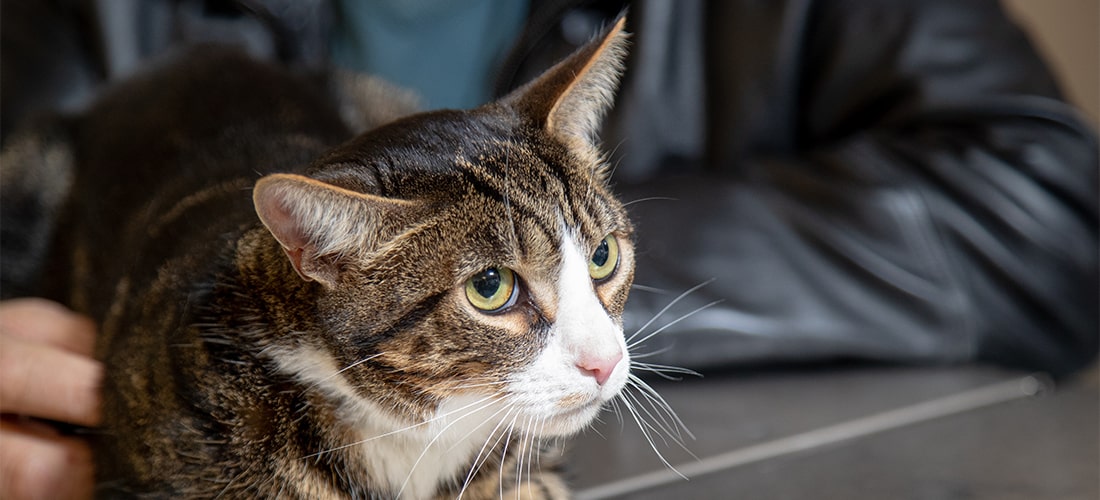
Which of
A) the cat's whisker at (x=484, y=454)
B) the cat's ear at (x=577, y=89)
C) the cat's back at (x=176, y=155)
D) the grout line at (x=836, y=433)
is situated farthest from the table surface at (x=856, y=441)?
the cat's back at (x=176, y=155)

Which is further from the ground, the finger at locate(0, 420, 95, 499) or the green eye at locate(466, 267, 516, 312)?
the finger at locate(0, 420, 95, 499)

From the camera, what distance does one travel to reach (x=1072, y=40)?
2369 millimetres

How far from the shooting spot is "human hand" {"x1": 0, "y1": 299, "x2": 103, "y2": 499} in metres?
0.85

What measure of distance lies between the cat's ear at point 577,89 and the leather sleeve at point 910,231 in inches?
20.4

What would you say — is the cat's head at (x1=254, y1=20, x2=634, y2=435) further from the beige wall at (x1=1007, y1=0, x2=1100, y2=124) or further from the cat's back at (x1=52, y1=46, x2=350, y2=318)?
the beige wall at (x1=1007, y1=0, x2=1100, y2=124)

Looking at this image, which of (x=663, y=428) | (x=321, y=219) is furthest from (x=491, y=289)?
(x=663, y=428)

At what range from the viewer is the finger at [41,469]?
0.85 meters

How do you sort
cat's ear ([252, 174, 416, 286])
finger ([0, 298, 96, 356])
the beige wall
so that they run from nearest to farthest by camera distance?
cat's ear ([252, 174, 416, 286]), finger ([0, 298, 96, 356]), the beige wall

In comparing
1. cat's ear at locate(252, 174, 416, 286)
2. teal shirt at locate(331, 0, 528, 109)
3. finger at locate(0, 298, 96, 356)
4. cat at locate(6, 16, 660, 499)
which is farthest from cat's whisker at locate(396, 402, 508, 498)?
teal shirt at locate(331, 0, 528, 109)

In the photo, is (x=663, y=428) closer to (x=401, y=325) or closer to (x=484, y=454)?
(x=484, y=454)

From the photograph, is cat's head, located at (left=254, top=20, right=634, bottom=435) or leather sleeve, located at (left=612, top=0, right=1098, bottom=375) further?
leather sleeve, located at (left=612, top=0, right=1098, bottom=375)

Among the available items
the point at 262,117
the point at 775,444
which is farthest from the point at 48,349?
the point at 775,444

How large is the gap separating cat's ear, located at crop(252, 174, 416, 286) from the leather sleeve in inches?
27.4

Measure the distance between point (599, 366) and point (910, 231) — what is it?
0.88m
